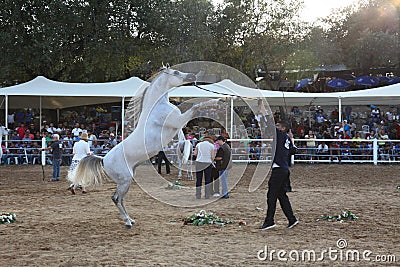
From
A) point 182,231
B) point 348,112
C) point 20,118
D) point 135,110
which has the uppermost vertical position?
point 348,112

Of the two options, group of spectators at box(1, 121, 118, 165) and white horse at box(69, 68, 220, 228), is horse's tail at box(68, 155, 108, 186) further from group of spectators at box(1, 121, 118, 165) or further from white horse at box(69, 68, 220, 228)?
group of spectators at box(1, 121, 118, 165)

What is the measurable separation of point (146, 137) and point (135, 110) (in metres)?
0.64

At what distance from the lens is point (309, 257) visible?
6.74 metres

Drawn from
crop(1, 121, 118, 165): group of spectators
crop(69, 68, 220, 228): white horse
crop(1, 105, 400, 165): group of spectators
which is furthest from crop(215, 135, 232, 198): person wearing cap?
crop(1, 121, 118, 165): group of spectators

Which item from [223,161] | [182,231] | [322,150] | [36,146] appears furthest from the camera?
[36,146]

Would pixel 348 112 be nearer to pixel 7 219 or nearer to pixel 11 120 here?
pixel 11 120

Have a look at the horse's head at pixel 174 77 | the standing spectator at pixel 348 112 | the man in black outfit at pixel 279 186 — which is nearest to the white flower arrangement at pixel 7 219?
the horse's head at pixel 174 77

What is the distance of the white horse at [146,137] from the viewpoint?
8.66 meters

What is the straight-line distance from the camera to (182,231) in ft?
28.1

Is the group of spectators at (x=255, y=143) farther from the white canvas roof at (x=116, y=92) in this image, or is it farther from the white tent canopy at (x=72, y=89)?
the white tent canopy at (x=72, y=89)

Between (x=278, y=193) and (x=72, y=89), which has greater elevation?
(x=72, y=89)

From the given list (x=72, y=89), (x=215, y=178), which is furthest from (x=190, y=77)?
(x=72, y=89)

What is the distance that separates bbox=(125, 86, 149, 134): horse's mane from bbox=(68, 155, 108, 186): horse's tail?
2.51 feet

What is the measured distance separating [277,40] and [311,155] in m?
14.2
